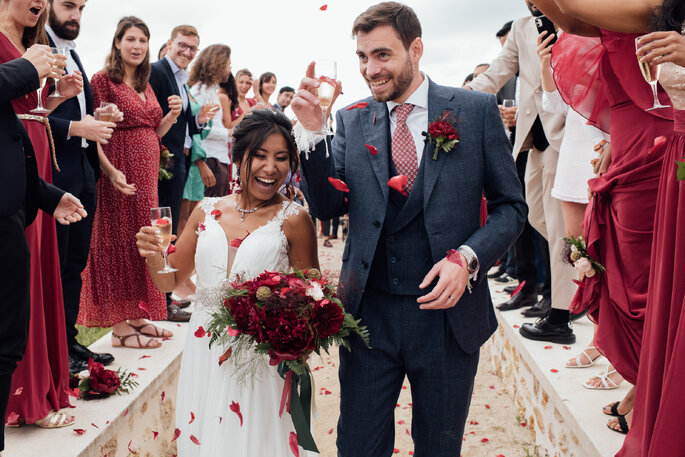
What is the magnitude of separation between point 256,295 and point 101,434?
1.55 metres

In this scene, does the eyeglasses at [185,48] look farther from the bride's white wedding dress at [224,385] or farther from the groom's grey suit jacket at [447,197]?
the groom's grey suit jacket at [447,197]

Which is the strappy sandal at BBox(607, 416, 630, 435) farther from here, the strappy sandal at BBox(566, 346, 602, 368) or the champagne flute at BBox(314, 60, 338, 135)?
the champagne flute at BBox(314, 60, 338, 135)

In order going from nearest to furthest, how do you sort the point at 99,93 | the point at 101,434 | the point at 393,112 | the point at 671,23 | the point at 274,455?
the point at 671,23, the point at 393,112, the point at 274,455, the point at 101,434, the point at 99,93

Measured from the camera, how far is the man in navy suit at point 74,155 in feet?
11.8

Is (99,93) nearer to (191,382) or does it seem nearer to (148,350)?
(148,350)

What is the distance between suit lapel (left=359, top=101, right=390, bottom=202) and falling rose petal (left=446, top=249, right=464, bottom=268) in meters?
0.36

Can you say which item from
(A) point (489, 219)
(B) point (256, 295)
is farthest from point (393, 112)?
(B) point (256, 295)

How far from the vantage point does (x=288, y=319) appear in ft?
7.32

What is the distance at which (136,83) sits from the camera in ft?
15.5

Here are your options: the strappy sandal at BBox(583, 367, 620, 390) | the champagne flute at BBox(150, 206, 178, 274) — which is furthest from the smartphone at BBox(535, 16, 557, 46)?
the champagne flute at BBox(150, 206, 178, 274)

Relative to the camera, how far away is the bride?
274cm

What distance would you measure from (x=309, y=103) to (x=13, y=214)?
4.43 ft

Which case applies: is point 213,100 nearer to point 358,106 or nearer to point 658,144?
point 358,106

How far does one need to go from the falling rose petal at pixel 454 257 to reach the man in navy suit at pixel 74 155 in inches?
95.4
